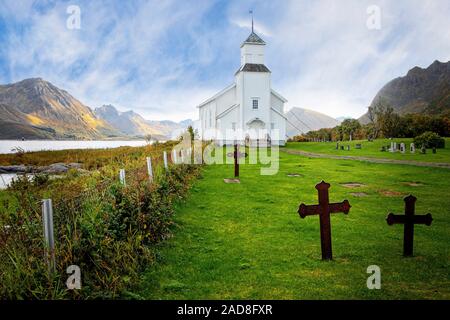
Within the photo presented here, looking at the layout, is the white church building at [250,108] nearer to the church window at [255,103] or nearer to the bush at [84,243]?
the church window at [255,103]

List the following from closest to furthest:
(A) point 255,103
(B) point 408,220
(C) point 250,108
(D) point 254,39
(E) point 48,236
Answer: (E) point 48,236
(B) point 408,220
(C) point 250,108
(A) point 255,103
(D) point 254,39

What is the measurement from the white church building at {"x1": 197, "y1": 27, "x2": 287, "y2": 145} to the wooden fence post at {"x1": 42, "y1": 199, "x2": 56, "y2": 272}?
41.8 meters

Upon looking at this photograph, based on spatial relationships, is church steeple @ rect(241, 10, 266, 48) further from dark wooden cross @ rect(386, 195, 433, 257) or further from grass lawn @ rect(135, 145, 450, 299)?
dark wooden cross @ rect(386, 195, 433, 257)

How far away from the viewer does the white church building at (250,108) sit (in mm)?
49062

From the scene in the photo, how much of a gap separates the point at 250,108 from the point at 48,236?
148ft

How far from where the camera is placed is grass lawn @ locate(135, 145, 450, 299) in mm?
6527

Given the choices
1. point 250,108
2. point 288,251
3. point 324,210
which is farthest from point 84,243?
point 250,108

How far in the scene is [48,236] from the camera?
235 inches

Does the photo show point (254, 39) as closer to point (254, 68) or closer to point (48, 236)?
point (254, 68)

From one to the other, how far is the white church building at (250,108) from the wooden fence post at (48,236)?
137 feet
